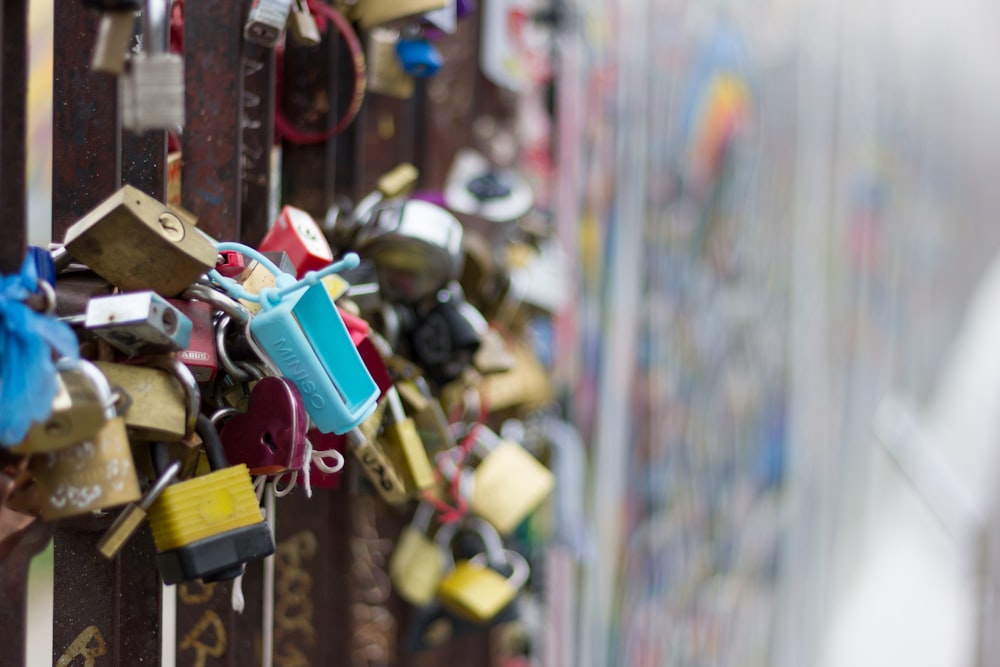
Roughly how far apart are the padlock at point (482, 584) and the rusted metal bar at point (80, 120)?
46 cm

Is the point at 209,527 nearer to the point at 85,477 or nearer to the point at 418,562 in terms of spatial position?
the point at 85,477

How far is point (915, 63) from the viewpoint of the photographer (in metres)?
2.12

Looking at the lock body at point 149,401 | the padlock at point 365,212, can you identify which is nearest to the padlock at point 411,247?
the padlock at point 365,212

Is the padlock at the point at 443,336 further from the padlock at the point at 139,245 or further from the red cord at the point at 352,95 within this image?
the padlock at the point at 139,245

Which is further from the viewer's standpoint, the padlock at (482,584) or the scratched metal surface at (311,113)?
the padlock at (482,584)

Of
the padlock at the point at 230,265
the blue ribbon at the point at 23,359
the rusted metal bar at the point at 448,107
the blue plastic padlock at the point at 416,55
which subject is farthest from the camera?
the rusted metal bar at the point at 448,107

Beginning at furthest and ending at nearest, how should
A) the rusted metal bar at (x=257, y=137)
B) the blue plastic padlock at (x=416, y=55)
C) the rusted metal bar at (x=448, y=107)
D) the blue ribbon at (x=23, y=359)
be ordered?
the rusted metal bar at (x=448, y=107) < the blue plastic padlock at (x=416, y=55) < the rusted metal bar at (x=257, y=137) < the blue ribbon at (x=23, y=359)

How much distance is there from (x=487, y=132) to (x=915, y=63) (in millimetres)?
1573

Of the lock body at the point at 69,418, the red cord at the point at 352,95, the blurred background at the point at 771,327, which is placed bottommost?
the blurred background at the point at 771,327

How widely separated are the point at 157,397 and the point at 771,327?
137cm

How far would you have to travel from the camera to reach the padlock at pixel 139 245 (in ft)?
1.20

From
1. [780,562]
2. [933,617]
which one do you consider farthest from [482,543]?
[933,617]

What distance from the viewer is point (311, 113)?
2.03 ft

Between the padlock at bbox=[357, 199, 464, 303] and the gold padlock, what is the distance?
26cm
